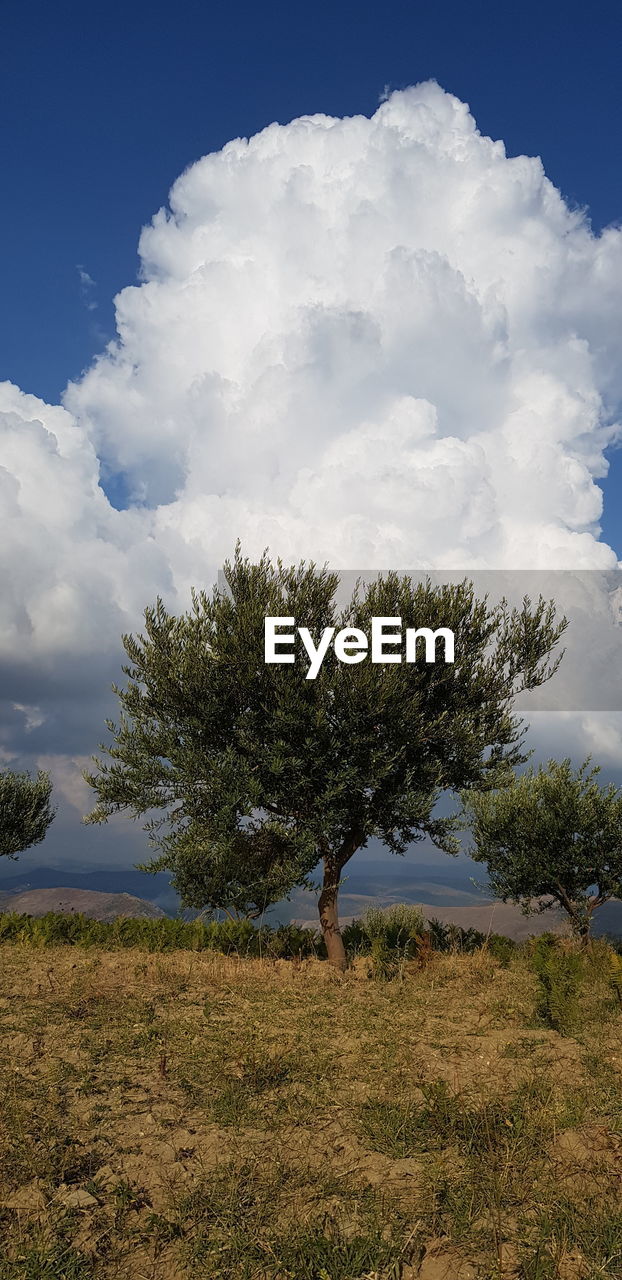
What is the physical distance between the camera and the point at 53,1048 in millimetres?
10609

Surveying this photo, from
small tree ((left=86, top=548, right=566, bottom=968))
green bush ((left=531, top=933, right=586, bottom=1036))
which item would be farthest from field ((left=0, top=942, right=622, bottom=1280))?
small tree ((left=86, top=548, right=566, bottom=968))

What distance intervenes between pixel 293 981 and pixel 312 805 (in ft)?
14.2

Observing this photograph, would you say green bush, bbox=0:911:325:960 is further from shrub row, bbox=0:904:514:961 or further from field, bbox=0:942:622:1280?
field, bbox=0:942:622:1280

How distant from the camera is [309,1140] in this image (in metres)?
7.53

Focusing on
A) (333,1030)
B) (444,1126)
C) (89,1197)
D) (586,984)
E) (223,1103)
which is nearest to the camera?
(89,1197)

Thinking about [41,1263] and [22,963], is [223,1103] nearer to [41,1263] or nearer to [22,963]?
[41,1263]

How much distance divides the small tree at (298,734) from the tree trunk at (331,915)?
0.04 m

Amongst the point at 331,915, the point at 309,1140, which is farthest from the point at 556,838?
the point at 309,1140

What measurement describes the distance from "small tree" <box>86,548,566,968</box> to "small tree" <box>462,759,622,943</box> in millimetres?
8449

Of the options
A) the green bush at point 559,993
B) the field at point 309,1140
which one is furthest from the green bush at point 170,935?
the green bush at point 559,993

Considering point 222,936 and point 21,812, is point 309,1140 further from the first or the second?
point 21,812

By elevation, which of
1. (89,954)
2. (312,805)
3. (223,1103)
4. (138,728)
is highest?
(138,728)

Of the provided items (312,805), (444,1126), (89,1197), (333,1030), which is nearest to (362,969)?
(312,805)

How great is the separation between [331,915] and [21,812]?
69.3 ft
